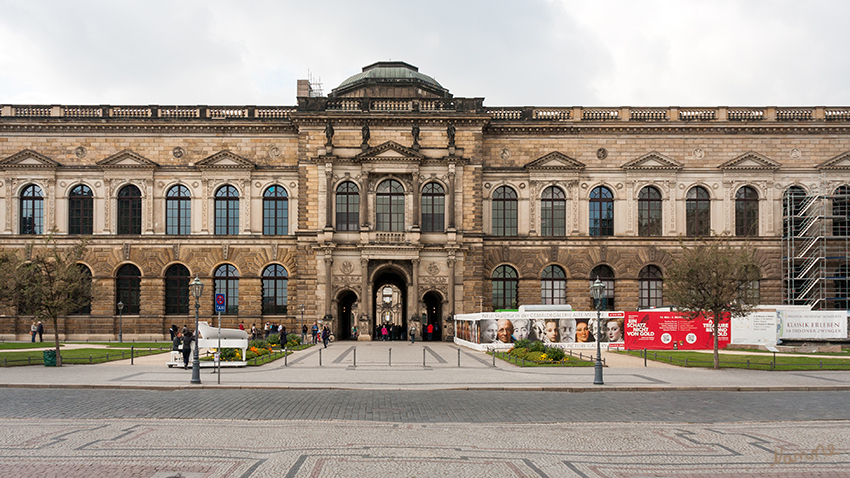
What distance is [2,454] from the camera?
1097 cm

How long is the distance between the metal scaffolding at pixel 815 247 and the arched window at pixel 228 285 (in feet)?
132

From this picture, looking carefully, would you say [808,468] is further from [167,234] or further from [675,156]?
[167,234]

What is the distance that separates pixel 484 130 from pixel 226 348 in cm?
2777

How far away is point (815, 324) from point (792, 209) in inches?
592

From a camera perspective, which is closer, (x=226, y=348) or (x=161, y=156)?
(x=226, y=348)

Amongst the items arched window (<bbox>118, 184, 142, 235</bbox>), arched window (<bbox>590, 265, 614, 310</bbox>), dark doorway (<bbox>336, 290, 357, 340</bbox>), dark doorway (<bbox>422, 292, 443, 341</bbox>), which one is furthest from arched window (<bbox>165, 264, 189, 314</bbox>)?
arched window (<bbox>590, 265, 614, 310</bbox>)

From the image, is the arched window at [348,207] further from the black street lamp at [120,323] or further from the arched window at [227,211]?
the black street lamp at [120,323]

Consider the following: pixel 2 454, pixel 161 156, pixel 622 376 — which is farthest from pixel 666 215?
pixel 2 454

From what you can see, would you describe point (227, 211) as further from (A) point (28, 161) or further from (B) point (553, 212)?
(B) point (553, 212)

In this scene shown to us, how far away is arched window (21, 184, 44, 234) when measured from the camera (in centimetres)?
4906

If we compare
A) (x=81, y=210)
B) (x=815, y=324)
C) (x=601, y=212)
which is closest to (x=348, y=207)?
(x=601, y=212)

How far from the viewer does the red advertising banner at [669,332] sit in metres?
38.7

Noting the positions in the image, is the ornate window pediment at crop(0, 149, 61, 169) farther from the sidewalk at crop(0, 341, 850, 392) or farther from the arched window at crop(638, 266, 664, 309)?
the arched window at crop(638, 266, 664, 309)

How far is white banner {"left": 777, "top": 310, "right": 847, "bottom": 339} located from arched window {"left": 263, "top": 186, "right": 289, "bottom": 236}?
1315 inches
